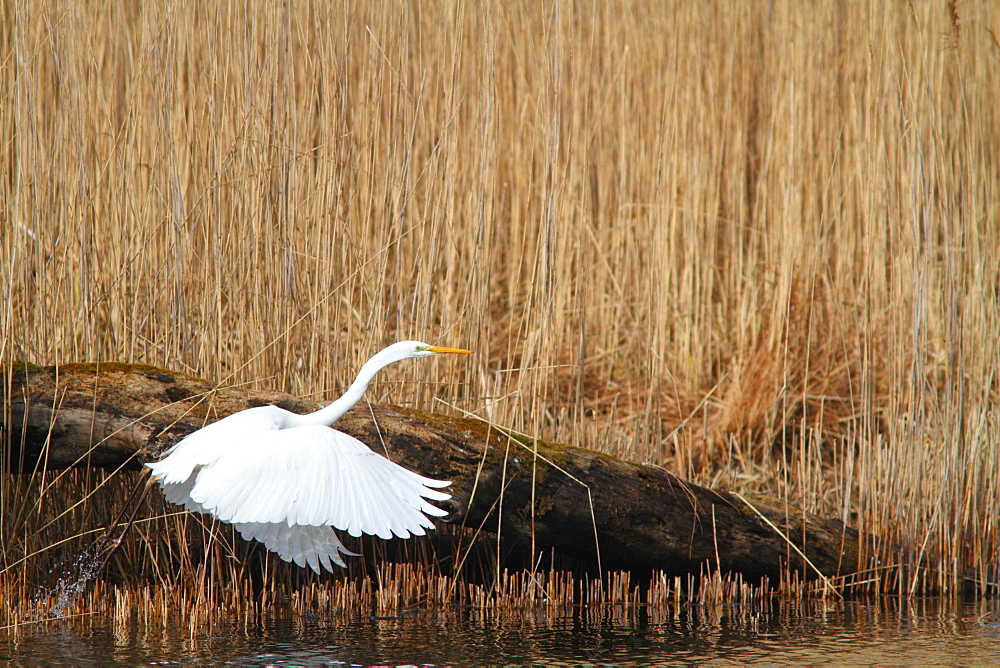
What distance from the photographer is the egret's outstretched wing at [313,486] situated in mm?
2848

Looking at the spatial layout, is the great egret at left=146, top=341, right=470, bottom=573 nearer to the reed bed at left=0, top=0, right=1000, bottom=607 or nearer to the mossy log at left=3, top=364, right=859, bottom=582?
the mossy log at left=3, top=364, right=859, bottom=582

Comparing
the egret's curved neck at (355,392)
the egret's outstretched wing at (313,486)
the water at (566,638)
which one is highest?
the egret's curved neck at (355,392)

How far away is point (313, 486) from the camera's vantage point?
114 inches

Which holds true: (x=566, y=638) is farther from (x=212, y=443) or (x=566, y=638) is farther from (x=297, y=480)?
(x=212, y=443)

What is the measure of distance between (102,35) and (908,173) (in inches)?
138

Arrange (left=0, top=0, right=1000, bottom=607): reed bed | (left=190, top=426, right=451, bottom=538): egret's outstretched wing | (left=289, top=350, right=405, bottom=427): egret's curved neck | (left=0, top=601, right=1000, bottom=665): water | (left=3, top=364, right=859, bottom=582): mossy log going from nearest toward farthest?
(left=190, top=426, right=451, bottom=538): egret's outstretched wing < (left=0, top=601, right=1000, bottom=665): water < (left=289, top=350, right=405, bottom=427): egret's curved neck < (left=3, top=364, right=859, bottom=582): mossy log < (left=0, top=0, right=1000, bottom=607): reed bed

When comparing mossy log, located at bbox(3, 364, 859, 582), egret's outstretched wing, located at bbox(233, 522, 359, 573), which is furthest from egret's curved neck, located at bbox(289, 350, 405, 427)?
egret's outstretched wing, located at bbox(233, 522, 359, 573)

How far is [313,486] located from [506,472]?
83 cm

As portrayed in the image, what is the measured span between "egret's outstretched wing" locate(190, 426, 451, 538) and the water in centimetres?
42

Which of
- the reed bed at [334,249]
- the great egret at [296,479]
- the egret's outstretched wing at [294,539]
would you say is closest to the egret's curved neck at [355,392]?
the great egret at [296,479]

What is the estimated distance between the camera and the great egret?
2.85m

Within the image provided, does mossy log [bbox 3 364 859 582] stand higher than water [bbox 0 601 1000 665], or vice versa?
mossy log [bbox 3 364 859 582]

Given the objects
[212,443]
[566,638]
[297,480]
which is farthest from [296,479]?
[566,638]

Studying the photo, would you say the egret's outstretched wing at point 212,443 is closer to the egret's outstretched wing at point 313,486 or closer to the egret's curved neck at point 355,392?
the egret's outstretched wing at point 313,486
